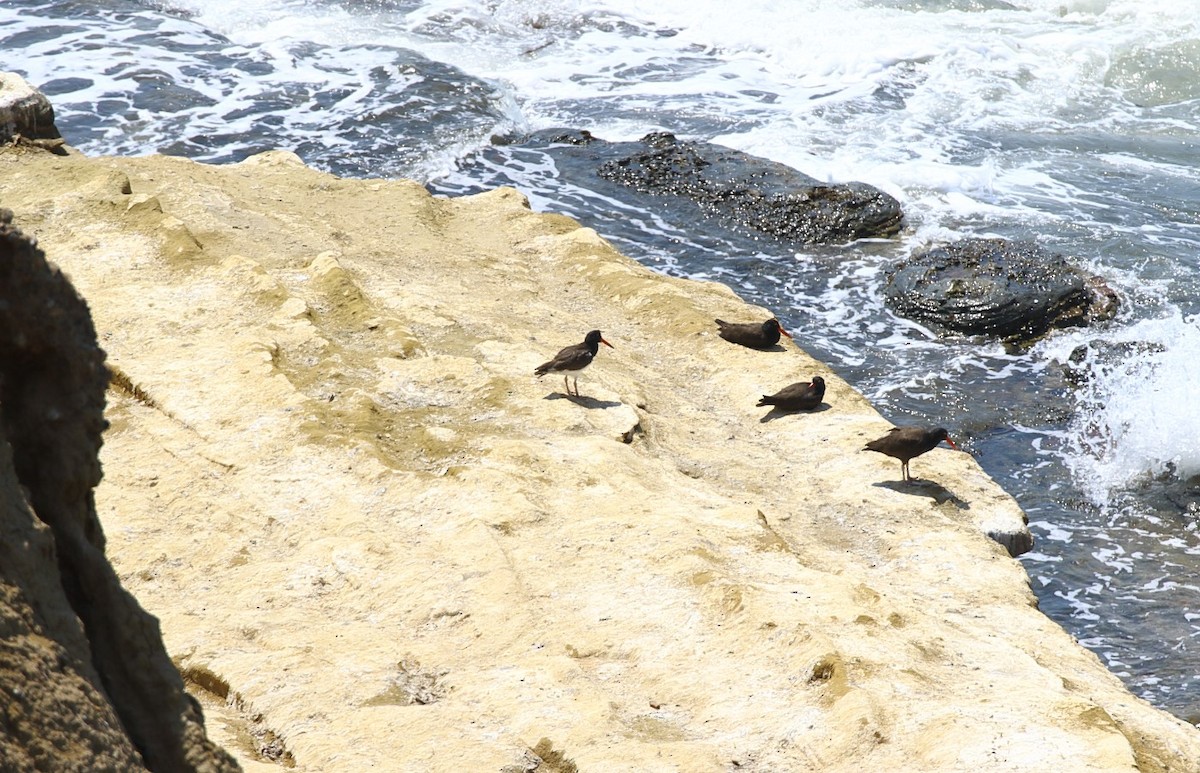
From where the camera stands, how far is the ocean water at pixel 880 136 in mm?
12867

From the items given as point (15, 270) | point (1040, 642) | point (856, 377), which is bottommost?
point (856, 377)

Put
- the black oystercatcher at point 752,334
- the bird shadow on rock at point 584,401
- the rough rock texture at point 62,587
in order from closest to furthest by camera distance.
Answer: the rough rock texture at point 62,587, the bird shadow on rock at point 584,401, the black oystercatcher at point 752,334

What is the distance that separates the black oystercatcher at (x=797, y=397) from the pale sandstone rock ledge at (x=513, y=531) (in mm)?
153

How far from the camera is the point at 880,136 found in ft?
76.9

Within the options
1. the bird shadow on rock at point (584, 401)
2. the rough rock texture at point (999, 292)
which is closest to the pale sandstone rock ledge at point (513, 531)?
the bird shadow on rock at point (584, 401)

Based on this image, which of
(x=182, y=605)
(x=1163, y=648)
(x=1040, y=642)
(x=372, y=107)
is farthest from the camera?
(x=372, y=107)

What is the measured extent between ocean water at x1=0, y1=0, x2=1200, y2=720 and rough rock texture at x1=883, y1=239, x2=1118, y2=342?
1.00 ft

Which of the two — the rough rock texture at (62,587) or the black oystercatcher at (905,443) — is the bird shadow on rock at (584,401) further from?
the rough rock texture at (62,587)

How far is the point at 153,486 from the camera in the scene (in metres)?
8.38

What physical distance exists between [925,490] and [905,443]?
1.52ft

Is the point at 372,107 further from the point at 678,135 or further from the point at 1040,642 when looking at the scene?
the point at 1040,642

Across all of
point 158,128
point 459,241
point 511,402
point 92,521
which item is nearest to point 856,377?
point 459,241

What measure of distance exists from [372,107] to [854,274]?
10624 millimetres

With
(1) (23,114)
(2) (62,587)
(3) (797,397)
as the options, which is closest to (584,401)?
(3) (797,397)
